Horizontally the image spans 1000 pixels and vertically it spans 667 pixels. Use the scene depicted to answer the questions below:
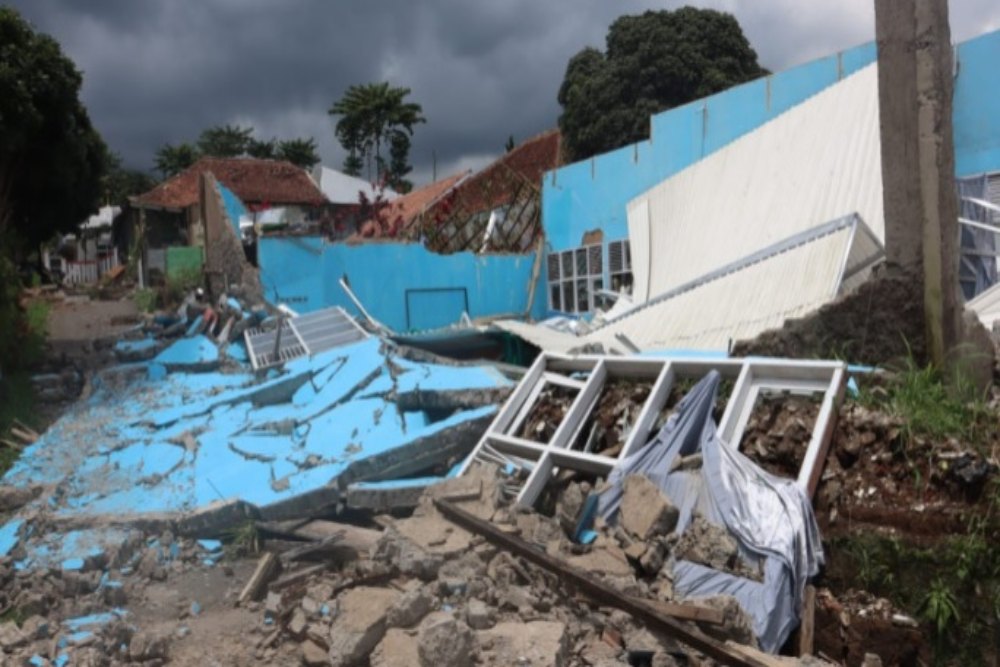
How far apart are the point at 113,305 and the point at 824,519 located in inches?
708

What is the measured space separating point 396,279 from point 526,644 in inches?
399

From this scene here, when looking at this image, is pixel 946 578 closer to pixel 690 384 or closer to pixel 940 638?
pixel 940 638

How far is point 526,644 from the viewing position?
3631 mm

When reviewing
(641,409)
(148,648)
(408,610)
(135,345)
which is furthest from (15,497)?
(135,345)

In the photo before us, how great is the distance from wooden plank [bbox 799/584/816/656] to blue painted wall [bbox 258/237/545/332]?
9559 mm

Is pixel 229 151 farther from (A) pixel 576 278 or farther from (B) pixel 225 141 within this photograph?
(A) pixel 576 278

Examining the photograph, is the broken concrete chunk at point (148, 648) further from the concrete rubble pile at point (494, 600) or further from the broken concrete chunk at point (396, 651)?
the broken concrete chunk at point (396, 651)

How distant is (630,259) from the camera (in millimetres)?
12695

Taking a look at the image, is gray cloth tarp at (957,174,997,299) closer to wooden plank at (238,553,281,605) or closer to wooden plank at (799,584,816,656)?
wooden plank at (799,584,816,656)

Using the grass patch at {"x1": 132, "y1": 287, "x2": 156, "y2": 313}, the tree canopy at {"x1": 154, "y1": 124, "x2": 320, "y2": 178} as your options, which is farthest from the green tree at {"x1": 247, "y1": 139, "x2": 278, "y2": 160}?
the grass patch at {"x1": 132, "y1": 287, "x2": 156, "y2": 313}

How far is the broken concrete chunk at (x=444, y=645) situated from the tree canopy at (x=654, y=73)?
21.6m

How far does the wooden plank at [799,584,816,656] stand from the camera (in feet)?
13.4

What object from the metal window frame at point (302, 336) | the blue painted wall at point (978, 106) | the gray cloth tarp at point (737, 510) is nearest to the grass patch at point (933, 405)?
the gray cloth tarp at point (737, 510)

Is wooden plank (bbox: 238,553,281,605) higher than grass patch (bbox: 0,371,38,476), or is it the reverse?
grass patch (bbox: 0,371,38,476)
